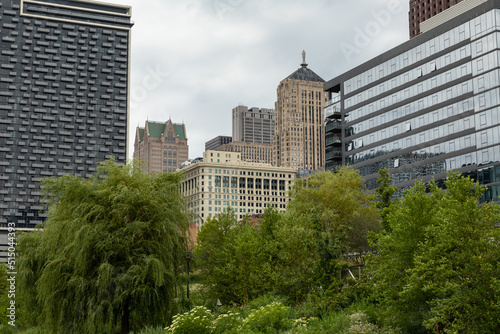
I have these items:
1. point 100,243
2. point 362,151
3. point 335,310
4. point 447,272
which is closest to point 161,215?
point 100,243

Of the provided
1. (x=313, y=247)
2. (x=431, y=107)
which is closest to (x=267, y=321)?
(x=313, y=247)

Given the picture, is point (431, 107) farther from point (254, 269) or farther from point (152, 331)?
point (152, 331)

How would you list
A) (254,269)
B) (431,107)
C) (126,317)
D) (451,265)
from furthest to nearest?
(431,107) → (254,269) → (126,317) → (451,265)

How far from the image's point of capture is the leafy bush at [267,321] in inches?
1145

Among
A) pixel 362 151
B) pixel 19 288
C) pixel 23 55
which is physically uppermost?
pixel 23 55

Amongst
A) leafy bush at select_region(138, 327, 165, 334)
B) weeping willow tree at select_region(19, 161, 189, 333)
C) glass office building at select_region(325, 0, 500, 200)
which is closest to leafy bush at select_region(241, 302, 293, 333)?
leafy bush at select_region(138, 327, 165, 334)

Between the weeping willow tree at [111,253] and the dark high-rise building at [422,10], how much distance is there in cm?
14902

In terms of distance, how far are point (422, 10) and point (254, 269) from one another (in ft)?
504

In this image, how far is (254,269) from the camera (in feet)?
139

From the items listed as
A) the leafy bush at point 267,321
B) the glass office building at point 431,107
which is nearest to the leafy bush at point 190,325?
the leafy bush at point 267,321

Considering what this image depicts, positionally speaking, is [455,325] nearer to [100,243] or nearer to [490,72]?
[100,243]

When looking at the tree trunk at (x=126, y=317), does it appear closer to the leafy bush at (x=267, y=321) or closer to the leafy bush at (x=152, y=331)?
the leafy bush at (x=152, y=331)

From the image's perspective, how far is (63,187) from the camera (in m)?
36.9

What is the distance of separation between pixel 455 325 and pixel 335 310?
1013 centimetres
